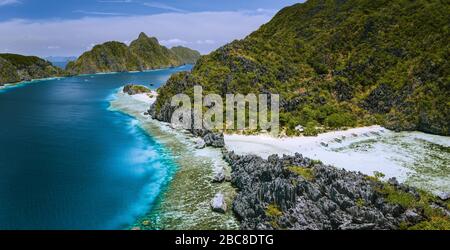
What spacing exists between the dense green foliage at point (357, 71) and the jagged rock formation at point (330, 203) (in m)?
34.8

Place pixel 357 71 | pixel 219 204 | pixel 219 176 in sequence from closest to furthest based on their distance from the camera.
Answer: pixel 219 204 < pixel 219 176 < pixel 357 71

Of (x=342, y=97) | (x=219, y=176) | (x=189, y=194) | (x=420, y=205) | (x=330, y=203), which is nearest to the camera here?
(x=420, y=205)

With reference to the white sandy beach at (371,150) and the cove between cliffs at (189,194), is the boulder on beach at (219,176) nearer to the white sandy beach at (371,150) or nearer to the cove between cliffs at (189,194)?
the cove between cliffs at (189,194)

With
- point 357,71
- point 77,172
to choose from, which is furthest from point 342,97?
point 77,172

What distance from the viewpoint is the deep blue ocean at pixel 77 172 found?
41531 millimetres

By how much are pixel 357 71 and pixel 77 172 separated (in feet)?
268

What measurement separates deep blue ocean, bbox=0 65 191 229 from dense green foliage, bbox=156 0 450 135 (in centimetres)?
2674

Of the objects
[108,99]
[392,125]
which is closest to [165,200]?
[392,125]

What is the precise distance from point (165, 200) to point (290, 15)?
15844 cm

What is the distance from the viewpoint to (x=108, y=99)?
14988 cm

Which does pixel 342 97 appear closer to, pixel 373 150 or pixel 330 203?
pixel 373 150

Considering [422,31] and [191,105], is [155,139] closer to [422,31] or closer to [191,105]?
[191,105]

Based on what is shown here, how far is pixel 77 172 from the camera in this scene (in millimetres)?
56500
